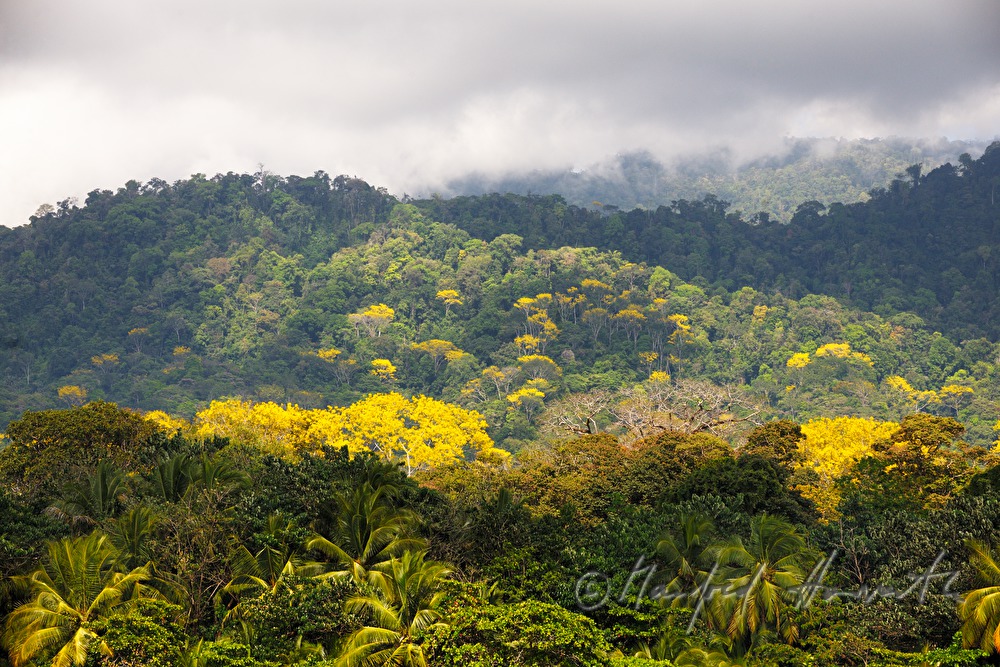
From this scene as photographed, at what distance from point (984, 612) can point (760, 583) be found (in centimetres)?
491

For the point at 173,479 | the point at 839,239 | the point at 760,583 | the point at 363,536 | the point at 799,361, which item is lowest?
the point at 799,361

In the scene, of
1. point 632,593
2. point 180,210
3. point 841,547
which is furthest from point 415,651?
point 180,210

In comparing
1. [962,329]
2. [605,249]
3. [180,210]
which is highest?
[180,210]

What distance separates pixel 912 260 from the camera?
109 m

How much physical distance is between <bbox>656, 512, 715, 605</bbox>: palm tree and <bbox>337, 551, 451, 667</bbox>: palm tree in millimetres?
5473

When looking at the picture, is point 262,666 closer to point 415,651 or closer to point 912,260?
point 415,651

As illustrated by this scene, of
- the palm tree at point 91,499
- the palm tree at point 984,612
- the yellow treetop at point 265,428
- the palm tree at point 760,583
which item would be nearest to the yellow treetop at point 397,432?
the yellow treetop at point 265,428

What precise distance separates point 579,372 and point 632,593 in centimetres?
6367

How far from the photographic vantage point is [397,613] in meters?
21.6

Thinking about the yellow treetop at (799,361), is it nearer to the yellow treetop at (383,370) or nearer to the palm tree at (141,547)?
the yellow treetop at (383,370)

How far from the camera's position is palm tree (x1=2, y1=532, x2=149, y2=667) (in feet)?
66.9

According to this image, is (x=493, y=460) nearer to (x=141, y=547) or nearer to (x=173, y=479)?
(x=173, y=479)

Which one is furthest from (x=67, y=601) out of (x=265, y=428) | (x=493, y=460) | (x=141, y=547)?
(x=265, y=428)
